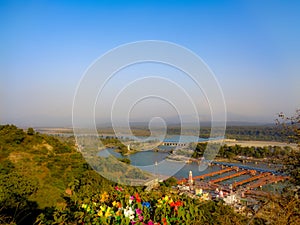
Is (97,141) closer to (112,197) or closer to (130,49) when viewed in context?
(130,49)

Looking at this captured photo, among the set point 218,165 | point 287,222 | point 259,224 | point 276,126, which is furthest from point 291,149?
point 218,165

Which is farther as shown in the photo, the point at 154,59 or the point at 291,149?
the point at 291,149

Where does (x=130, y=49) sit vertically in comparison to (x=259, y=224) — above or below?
above

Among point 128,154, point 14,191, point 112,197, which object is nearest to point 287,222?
point 112,197

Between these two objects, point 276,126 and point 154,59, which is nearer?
point 154,59

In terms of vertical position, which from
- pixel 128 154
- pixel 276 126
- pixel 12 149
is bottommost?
pixel 12 149

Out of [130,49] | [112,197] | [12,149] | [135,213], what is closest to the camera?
[135,213]

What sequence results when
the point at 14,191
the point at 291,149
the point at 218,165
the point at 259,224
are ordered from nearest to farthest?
the point at 259,224, the point at 291,149, the point at 14,191, the point at 218,165

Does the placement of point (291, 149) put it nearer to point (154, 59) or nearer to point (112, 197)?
point (154, 59)

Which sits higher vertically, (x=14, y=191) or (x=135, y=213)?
(x=135, y=213)
